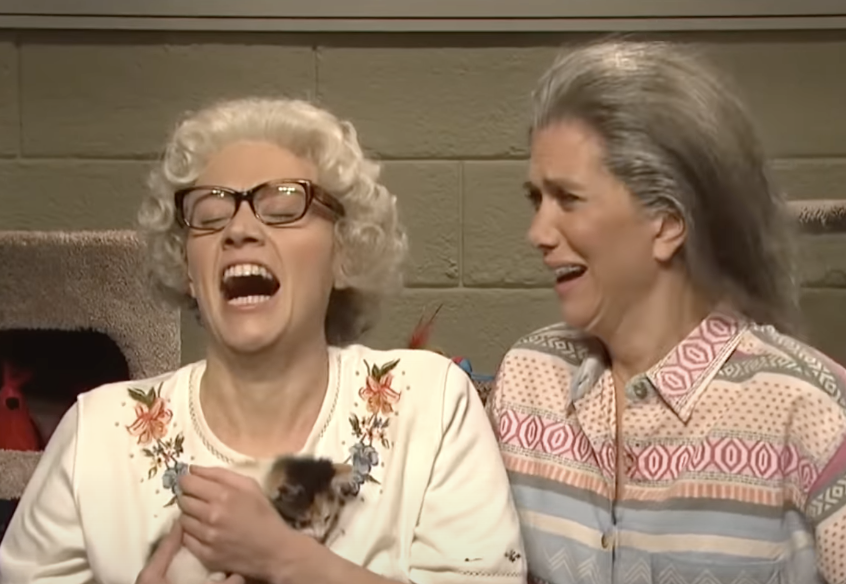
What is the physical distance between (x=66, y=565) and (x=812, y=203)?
1.02m

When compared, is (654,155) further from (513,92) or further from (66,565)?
(513,92)

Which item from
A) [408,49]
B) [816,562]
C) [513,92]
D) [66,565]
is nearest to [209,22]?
[408,49]

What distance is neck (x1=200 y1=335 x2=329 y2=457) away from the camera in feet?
4.32

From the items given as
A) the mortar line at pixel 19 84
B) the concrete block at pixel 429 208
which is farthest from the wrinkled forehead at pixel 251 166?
the mortar line at pixel 19 84

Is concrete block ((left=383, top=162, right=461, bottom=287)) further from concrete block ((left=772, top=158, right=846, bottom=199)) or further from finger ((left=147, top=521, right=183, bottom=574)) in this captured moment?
finger ((left=147, top=521, right=183, bottom=574))

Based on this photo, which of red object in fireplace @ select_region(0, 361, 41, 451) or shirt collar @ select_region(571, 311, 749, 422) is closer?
shirt collar @ select_region(571, 311, 749, 422)

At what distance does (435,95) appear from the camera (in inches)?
88.8

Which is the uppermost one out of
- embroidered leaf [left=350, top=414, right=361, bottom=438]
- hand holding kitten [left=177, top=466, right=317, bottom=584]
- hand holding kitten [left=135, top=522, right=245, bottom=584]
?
embroidered leaf [left=350, top=414, right=361, bottom=438]

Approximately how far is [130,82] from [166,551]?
4.08ft

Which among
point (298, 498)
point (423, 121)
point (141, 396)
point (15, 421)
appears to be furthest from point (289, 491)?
point (423, 121)

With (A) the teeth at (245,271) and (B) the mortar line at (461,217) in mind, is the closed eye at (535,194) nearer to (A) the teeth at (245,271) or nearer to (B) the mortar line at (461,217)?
(A) the teeth at (245,271)

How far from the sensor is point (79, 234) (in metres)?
1.83

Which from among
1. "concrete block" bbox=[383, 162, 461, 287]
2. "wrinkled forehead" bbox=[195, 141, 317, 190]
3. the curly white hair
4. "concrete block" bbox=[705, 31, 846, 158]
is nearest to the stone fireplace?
the curly white hair

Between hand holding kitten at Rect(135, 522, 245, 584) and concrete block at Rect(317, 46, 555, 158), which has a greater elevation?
concrete block at Rect(317, 46, 555, 158)
